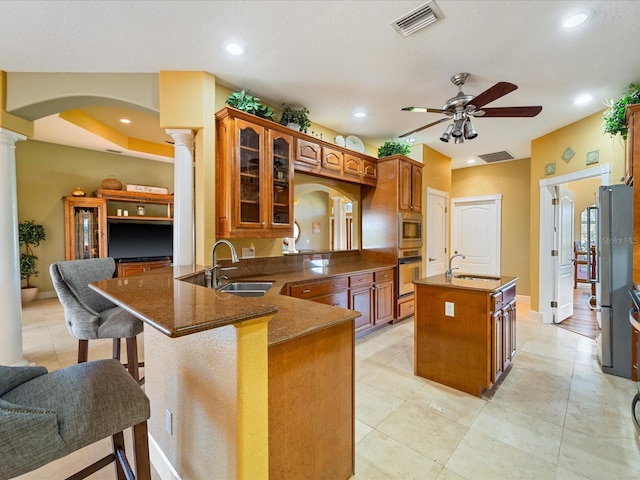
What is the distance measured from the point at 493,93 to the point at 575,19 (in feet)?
2.13

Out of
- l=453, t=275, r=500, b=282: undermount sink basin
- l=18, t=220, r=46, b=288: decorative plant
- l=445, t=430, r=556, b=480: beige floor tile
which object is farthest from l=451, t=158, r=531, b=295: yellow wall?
l=18, t=220, r=46, b=288: decorative plant

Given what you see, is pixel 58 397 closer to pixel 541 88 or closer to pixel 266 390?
pixel 266 390

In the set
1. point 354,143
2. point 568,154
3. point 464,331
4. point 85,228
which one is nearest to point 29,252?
point 85,228

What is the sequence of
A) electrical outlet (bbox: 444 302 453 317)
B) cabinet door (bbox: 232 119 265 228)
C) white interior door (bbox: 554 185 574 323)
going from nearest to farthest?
electrical outlet (bbox: 444 302 453 317), cabinet door (bbox: 232 119 265 228), white interior door (bbox: 554 185 574 323)

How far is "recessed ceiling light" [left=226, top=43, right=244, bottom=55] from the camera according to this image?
2.35 m

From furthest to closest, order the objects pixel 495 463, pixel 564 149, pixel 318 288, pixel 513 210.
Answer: pixel 513 210, pixel 564 149, pixel 318 288, pixel 495 463

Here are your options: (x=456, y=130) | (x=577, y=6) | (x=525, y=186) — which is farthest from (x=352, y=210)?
(x=525, y=186)

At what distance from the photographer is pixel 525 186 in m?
5.74

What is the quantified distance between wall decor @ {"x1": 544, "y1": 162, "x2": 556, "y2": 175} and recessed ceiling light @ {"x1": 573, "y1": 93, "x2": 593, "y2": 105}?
1.11 metres

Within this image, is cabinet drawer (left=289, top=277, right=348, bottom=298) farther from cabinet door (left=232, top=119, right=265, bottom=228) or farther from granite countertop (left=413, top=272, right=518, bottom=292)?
granite countertop (left=413, top=272, right=518, bottom=292)

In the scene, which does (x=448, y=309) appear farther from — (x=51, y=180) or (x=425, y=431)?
(x=51, y=180)

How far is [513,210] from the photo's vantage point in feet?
19.2

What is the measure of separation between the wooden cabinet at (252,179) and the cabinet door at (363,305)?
1.14 meters

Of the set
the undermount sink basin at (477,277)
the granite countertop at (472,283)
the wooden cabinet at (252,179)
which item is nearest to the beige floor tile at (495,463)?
the granite countertop at (472,283)
